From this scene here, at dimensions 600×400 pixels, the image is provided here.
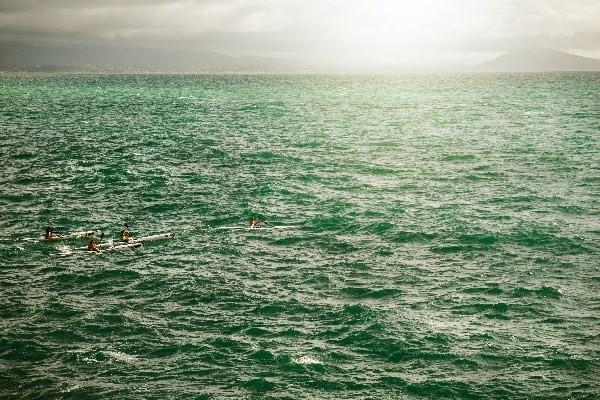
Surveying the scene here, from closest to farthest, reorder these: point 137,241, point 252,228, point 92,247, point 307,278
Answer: point 307,278 < point 92,247 < point 137,241 < point 252,228

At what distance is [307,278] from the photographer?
49.3 metres

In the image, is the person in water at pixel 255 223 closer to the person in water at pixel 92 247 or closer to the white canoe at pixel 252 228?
the white canoe at pixel 252 228

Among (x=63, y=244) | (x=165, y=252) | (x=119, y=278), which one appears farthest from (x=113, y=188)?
(x=119, y=278)

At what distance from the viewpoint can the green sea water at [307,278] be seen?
35062 millimetres

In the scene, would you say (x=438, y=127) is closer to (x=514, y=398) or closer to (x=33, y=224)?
(x=33, y=224)

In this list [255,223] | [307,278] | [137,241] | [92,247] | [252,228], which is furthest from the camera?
[255,223]

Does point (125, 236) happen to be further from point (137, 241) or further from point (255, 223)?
point (255, 223)

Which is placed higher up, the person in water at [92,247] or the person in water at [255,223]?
the person in water at [255,223]

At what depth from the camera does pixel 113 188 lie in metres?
80.2

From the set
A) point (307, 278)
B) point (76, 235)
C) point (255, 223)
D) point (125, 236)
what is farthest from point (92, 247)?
point (307, 278)

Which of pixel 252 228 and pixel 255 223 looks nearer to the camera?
pixel 252 228

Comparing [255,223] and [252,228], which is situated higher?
[255,223]

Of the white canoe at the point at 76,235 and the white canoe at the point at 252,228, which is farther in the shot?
the white canoe at the point at 252,228

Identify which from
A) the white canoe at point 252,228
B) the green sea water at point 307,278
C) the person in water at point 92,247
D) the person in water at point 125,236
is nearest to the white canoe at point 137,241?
the person in water at point 125,236
